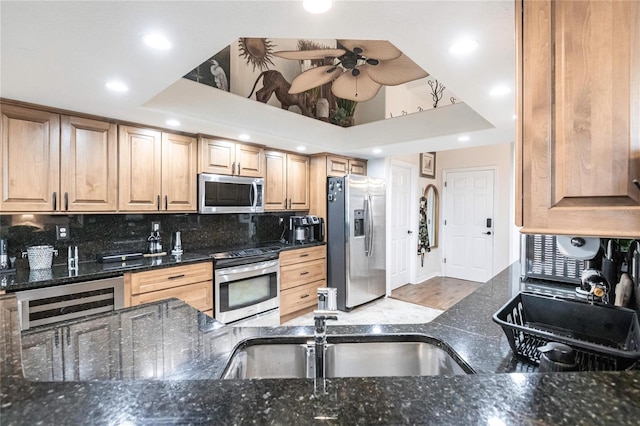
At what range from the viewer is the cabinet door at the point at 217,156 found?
327cm

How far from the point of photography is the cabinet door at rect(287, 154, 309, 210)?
4168 millimetres

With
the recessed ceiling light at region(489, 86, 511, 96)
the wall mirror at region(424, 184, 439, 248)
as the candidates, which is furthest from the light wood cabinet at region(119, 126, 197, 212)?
the wall mirror at region(424, 184, 439, 248)

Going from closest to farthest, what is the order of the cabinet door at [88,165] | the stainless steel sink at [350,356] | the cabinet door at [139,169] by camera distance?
the stainless steel sink at [350,356] < the cabinet door at [88,165] < the cabinet door at [139,169]

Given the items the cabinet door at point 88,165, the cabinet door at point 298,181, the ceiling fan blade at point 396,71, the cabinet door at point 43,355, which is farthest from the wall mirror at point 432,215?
the cabinet door at point 43,355

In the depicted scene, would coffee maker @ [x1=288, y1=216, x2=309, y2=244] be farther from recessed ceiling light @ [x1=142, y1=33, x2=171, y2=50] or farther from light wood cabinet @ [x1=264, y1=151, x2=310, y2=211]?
recessed ceiling light @ [x1=142, y1=33, x2=171, y2=50]

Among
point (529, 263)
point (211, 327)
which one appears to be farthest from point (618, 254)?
point (211, 327)

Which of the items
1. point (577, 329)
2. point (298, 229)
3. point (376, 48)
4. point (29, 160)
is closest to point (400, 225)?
point (298, 229)

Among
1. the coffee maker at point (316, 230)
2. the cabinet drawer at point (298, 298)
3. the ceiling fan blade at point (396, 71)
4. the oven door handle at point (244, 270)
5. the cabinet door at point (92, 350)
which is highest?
the ceiling fan blade at point (396, 71)

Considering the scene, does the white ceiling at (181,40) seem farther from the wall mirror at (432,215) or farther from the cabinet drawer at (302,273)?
the wall mirror at (432,215)

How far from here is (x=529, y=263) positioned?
7.09 ft

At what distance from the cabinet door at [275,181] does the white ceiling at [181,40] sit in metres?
1.31

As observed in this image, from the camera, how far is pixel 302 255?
4000mm

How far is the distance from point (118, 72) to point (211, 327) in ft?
5.09

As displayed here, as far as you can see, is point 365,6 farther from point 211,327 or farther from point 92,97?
point 92,97
